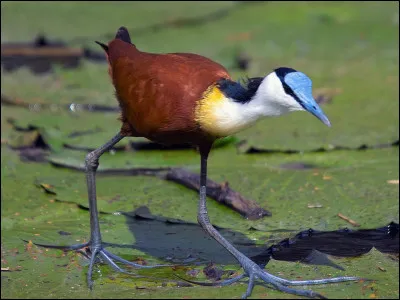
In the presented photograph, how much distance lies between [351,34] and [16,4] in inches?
136

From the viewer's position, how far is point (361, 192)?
534 centimetres

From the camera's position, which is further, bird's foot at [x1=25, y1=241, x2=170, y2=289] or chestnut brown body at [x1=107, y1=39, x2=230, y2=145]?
bird's foot at [x1=25, y1=241, x2=170, y2=289]

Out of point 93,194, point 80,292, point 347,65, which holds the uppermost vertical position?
point 347,65

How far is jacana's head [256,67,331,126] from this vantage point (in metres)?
3.69

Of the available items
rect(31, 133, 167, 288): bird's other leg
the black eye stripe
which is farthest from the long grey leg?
the black eye stripe

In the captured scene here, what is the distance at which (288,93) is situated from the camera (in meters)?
3.73

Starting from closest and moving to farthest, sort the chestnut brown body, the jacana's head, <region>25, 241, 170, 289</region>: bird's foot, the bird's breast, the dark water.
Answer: the jacana's head < the bird's breast < the chestnut brown body < <region>25, 241, 170, 289</region>: bird's foot < the dark water

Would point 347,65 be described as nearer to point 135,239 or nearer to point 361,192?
point 361,192

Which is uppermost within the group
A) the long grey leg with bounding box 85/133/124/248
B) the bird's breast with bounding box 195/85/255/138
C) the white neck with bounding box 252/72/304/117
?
the white neck with bounding box 252/72/304/117

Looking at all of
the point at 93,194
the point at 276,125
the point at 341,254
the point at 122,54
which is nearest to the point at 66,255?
the point at 93,194

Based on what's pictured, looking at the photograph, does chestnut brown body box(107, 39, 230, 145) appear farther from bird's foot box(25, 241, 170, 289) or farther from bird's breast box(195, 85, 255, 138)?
bird's foot box(25, 241, 170, 289)

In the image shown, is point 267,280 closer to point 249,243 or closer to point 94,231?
point 249,243

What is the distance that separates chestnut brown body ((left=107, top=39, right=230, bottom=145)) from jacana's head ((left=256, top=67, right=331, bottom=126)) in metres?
0.36

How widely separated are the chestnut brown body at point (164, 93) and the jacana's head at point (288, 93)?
0.36 m
